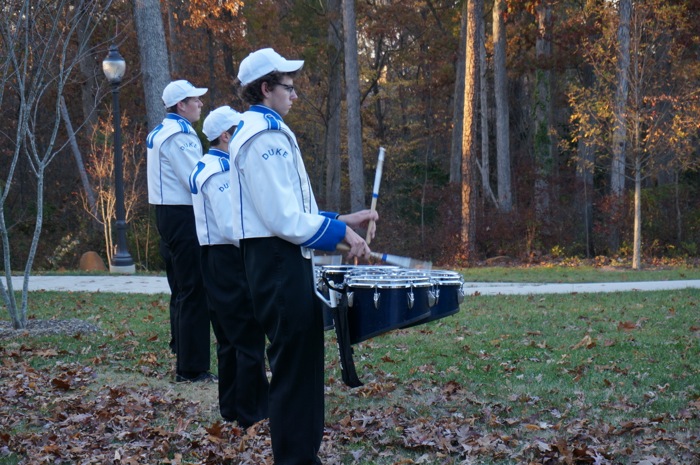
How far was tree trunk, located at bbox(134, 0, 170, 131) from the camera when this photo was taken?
16422 millimetres

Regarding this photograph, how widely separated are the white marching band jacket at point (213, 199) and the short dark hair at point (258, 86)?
1329mm

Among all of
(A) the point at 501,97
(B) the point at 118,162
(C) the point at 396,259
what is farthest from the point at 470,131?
(C) the point at 396,259

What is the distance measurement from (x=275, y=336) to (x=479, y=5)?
893 inches

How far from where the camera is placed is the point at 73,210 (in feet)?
104

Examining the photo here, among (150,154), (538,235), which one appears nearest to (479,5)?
(538,235)

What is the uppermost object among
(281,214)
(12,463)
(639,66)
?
(639,66)

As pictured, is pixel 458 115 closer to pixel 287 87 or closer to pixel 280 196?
pixel 287 87

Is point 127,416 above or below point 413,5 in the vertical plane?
below

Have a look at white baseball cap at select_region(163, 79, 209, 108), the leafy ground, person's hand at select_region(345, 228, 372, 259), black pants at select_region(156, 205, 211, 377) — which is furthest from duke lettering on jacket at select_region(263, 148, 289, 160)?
white baseball cap at select_region(163, 79, 209, 108)

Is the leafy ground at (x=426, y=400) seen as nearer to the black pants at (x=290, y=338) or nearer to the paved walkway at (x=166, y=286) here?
the black pants at (x=290, y=338)

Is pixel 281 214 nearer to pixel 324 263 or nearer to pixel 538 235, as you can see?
pixel 324 263

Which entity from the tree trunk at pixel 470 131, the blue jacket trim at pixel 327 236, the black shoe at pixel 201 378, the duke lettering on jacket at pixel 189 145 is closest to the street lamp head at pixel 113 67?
the tree trunk at pixel 470 131

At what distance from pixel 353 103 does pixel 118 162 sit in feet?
35.0

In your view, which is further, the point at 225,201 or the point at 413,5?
the point at 413,5
